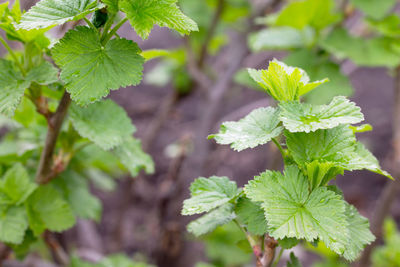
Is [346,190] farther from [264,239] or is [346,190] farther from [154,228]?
[264,239]

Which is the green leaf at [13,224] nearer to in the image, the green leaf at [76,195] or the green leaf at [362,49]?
Result: the green leaf at [76,195]

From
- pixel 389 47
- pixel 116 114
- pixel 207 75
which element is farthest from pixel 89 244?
pixel 389 47

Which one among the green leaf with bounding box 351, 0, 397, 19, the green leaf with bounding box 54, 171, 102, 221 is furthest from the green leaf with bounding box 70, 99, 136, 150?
the green leaf with bounding box 351, 0, 397, 19

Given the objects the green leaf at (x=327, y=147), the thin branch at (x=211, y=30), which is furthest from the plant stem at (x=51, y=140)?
the thin branch at (x=211, y=30)

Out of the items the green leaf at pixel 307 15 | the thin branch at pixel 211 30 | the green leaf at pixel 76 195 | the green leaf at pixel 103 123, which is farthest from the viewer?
the thin branch at pixel 211 30

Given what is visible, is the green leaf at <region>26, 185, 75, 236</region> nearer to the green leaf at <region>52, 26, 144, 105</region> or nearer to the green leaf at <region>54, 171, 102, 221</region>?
the green leaf at <region>54, 171, 102, 221</region>

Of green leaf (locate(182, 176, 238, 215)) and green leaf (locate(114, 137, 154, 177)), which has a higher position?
green leaf (locate(114, 137, 154, 177))
